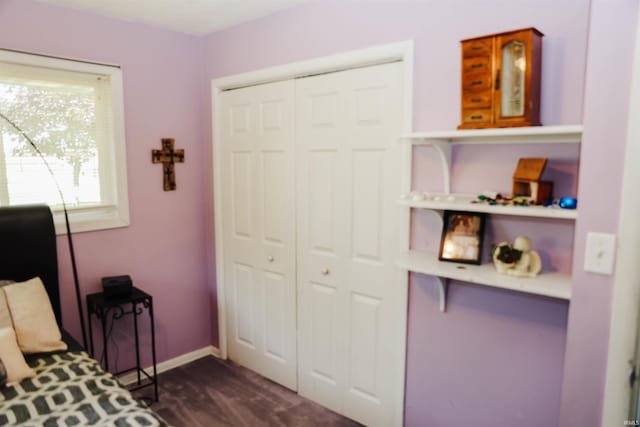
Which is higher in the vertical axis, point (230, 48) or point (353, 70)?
point (230, 48)

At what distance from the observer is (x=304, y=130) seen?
104 inches

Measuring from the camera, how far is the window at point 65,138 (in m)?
2.50

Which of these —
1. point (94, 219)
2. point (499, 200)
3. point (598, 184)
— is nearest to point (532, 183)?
point (499, 200)

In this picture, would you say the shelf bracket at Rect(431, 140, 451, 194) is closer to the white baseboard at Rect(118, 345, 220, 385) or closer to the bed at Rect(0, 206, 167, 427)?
the bed at Rect(0, 206, 167, 427)

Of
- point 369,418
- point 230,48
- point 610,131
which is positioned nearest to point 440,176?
point 610,131

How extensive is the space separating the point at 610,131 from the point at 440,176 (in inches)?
33.3

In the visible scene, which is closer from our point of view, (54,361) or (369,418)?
(54,361)

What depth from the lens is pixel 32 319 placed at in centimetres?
213

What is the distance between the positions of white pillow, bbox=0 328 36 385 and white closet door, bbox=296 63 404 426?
146 cm

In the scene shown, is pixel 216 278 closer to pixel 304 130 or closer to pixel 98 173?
pixel 98 173

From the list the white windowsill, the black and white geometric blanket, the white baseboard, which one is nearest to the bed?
the black and white geometric blanket

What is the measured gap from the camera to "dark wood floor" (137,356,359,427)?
8.49 ft

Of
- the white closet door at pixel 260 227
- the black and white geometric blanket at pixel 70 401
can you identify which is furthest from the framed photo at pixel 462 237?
the black and white geometric blanket at pixel 70 401

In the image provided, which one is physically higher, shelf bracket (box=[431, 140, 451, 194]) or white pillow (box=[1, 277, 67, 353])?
shelf bracket (box=[431, 140, 451, 194])
